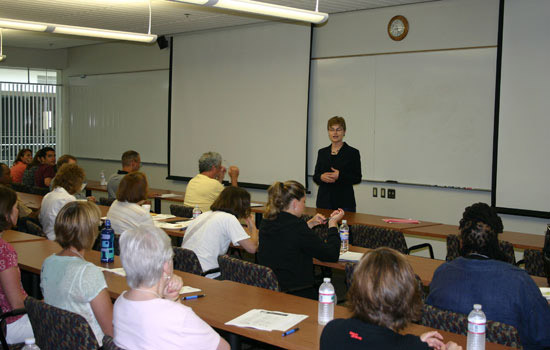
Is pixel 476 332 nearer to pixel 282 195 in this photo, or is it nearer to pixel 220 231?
pixel 282 195

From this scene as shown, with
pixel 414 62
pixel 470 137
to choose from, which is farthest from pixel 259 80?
pixel 470 137

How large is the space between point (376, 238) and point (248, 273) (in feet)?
5.67

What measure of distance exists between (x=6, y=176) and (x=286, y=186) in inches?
182

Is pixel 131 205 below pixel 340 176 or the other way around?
below

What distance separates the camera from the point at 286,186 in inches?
159

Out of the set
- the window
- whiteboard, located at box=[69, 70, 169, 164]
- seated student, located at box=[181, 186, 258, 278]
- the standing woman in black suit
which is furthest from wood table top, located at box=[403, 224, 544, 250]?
the window

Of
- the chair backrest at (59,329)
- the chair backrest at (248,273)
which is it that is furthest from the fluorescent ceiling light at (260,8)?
the chair backrest at (59,329)

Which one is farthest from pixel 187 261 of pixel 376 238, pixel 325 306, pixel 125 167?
pixel 125 167

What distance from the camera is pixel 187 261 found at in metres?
4.00

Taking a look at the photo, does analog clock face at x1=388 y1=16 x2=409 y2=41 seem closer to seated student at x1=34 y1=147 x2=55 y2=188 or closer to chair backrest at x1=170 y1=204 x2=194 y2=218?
chair backrest at x1=170 y1=204 x2=194 y2=218

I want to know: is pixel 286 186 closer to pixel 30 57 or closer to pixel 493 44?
pixel 493 44

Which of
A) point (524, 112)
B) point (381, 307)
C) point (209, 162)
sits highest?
point (524, 112)

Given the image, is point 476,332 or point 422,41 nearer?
point 476,332

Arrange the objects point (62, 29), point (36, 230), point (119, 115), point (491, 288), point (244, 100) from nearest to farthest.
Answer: point (491, 288), point (36, 230), point (62, 29), point (244, 100), point (119, 115)
